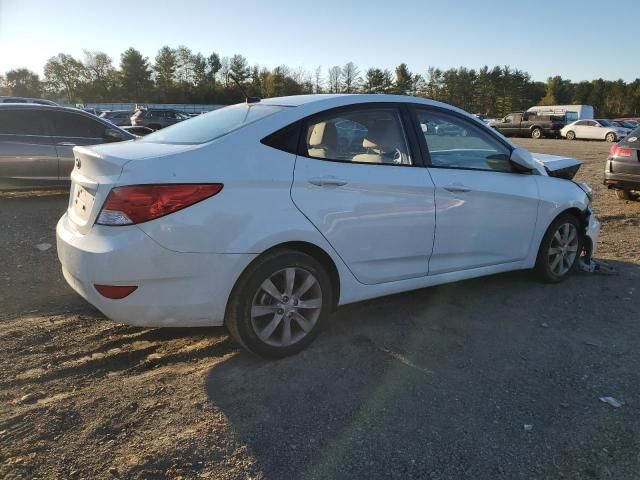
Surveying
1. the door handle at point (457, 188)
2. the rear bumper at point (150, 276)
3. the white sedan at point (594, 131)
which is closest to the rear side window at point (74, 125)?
the rear bumper at point (150, 276)

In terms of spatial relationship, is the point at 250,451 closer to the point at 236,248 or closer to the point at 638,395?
the point at 236,248

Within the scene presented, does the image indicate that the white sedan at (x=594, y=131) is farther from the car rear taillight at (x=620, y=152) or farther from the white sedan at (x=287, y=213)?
the white sedan at (x=287, y=213)

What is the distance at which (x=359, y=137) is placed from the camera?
3.66m

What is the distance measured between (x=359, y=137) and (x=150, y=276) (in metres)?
1.70

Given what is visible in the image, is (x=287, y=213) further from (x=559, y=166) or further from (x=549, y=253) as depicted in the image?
(x=559, y=166)

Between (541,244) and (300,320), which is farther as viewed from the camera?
(541,244)

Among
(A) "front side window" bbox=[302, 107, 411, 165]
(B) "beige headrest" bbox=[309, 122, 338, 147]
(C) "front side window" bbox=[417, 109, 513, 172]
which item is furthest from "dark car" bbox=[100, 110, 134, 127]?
(B) "beige headrest" bbox=[309, 122, 338, 147]

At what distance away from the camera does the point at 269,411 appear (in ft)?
9.23

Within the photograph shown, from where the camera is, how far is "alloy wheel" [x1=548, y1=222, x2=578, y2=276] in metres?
4.86

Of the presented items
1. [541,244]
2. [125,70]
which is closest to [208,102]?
[125,70]

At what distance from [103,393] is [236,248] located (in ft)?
3.61

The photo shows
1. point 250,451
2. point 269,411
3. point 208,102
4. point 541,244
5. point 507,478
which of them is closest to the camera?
point 507,478

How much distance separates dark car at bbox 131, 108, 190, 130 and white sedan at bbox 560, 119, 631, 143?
82.4 feet

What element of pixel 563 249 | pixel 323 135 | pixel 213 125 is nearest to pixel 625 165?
pixel 563 249
